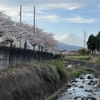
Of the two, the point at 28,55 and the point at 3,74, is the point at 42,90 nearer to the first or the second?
the point at 28,55

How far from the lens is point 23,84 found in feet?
54.5

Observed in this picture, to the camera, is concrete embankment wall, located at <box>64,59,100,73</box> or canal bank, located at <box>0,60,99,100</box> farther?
concrete embankment wall, located at <box>64,59,100,73</box>

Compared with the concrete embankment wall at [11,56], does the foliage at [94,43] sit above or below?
above

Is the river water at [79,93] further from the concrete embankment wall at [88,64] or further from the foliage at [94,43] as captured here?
the foliage at [94,43]

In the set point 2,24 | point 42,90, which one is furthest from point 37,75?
point 2,24

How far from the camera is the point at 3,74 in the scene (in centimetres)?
1445

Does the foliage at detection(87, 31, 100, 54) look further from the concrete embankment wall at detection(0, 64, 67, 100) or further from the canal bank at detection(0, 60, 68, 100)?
the concrete embankment wall at detection(0, 64, 67, 100)

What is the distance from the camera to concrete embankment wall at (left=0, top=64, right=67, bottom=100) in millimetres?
14141

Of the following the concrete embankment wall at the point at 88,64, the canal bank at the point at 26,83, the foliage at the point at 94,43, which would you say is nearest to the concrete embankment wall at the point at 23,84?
the canal bank at the point at 26,83

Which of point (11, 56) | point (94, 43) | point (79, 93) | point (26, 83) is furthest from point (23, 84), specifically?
point (94, 43)

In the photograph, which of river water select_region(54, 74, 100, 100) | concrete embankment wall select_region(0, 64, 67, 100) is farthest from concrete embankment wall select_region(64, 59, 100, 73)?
concrete embankment wall select_region(0, 64, 67, 100)

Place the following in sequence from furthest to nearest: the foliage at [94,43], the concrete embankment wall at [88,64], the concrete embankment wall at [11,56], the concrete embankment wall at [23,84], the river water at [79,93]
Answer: the foliage at [94,43] < the concrete embankment wall at [88,64] < the river water at [79,93] < the concrete embankment wall at [11,56] < the concrete embankment wall at [23,84]

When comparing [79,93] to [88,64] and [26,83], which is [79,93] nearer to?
[26,83]

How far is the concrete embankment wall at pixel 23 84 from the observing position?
46.4 feet
